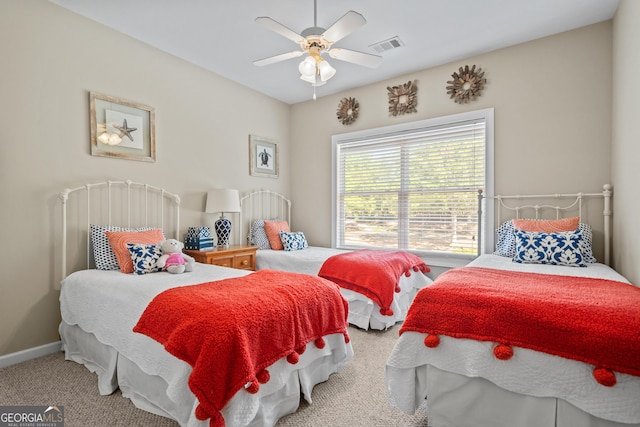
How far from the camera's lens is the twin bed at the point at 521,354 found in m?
1.26

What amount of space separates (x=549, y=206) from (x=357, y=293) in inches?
77.0

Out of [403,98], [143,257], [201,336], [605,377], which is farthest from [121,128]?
[605,377]

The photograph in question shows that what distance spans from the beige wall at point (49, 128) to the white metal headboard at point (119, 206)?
72mm

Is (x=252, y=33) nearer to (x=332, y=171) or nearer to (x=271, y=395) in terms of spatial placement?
(x=332, y=171)

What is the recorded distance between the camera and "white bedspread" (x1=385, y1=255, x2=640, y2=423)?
1241 millimetres

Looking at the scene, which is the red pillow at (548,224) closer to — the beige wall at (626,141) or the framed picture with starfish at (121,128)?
the beige wall at (626,141)

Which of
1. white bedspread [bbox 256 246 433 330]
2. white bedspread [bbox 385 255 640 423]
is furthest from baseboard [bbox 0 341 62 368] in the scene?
white bedspread [bbox 385 255 640 423]

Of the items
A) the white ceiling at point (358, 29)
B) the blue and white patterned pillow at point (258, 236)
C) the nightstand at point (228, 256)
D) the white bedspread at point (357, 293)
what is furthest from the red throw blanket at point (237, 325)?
the white ceiling at point (358, 29)

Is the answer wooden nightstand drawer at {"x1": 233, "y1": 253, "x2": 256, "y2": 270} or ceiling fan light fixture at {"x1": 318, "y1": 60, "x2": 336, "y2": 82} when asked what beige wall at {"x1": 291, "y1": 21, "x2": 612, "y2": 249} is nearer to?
ceiling fan light fixture at {"x1": 318, "y1": 60, "x2": 336, "y2": 82}

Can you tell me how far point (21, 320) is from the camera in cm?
240

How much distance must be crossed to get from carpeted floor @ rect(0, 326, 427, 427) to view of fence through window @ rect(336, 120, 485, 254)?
5.92ft

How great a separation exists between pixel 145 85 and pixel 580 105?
3.98 m

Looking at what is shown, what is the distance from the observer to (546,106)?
307 centimetres

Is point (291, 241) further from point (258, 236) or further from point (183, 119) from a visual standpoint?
point (183, 119)
